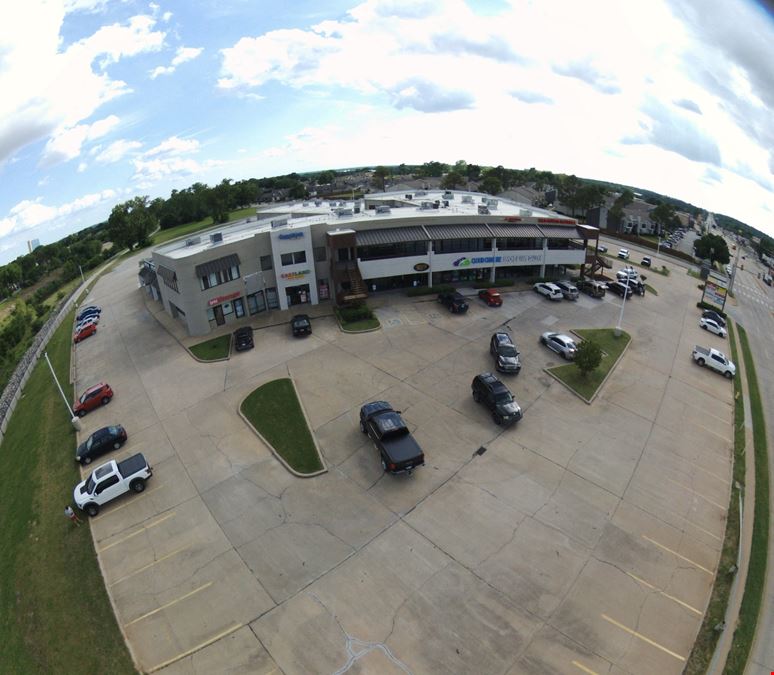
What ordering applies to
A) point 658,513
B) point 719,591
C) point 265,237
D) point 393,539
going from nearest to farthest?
point 719,591 → point 393,539 → point 658,513 → point 265,237

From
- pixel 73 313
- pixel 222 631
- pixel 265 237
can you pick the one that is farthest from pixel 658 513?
pixel 73 313

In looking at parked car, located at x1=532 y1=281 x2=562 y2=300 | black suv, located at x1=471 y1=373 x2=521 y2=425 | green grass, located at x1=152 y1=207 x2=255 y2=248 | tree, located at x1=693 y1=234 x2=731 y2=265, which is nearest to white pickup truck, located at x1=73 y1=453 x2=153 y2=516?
black suv, located at x1=471 y1=373 x2=521 y2=425

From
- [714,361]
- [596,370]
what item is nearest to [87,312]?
[596,370]

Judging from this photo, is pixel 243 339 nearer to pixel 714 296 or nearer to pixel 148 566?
pixel 148 566

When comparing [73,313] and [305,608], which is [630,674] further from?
[73,313]

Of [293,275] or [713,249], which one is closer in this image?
[293,275]

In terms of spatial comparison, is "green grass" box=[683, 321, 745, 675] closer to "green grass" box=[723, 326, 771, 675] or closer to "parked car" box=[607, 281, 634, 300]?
"green grass" box=[723, 326, 771, 675]
